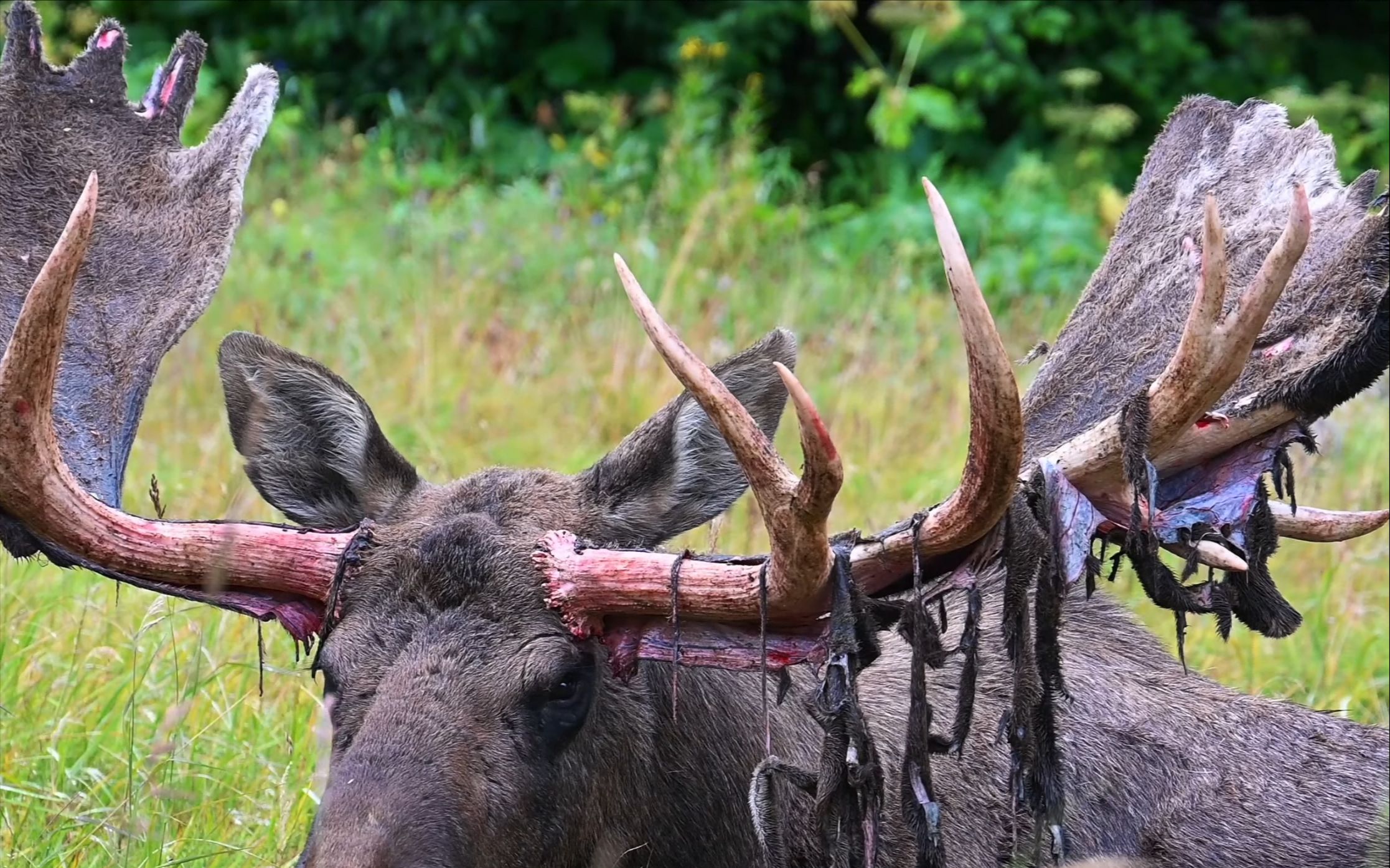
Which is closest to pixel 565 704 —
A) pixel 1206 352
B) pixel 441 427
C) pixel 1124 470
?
pixel 1124 470

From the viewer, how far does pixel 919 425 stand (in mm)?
7426

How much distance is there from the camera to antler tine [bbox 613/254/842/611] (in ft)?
8.82

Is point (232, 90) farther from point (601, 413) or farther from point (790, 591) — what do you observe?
point (790, 591)

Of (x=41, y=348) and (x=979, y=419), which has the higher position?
(x=41, y=348)

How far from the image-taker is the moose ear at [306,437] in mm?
3570

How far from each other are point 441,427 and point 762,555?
3.98 metres

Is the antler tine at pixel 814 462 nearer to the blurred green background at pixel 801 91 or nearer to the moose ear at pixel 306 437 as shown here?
the moose ear at pixel 306 437

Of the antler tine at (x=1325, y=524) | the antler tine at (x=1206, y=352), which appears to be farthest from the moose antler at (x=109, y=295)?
the antler tine at (x=1325, y=524)

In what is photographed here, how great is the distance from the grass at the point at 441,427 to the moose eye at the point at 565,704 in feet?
1.40

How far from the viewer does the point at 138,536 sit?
3252 millimetres

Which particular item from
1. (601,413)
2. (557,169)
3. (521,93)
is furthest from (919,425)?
(521,93)

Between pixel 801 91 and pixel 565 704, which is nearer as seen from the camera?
pixel 565 704

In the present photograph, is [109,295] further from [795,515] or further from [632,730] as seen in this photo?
[795,515]

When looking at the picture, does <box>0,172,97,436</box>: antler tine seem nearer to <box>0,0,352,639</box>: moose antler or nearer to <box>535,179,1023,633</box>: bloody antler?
<box>0,0,352,639</box>: moose antler
